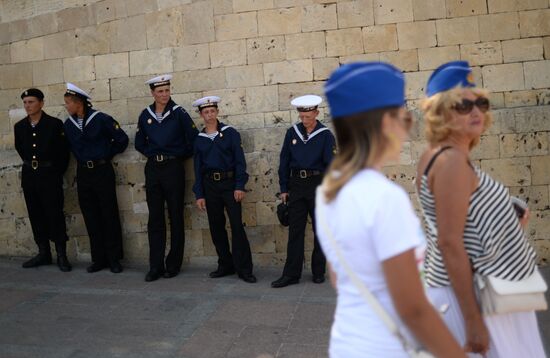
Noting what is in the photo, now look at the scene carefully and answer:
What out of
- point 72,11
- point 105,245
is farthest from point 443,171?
point 72,11

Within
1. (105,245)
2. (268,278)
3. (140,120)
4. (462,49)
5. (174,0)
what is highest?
(174,0)

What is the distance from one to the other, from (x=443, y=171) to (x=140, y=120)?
18.0 feet

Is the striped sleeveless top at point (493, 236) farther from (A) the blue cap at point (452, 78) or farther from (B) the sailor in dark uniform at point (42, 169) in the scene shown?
(B) the sailor in dark uniform at point (42, 169)

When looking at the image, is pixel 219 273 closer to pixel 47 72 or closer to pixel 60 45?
pixel 47 72

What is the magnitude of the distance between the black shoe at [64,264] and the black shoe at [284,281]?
271 centimetres

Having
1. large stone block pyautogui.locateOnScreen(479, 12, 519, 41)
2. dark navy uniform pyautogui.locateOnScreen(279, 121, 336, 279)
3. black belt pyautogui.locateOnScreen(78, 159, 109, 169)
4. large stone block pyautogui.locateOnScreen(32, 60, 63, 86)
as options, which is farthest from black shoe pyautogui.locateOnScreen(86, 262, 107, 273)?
large stone block pyautogui.locateOnScreen(479, 12, 519, 41)

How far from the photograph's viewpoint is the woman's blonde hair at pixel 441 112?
2611 millimetres

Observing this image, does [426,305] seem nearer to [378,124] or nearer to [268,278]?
[378,124]

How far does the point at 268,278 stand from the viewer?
23.2 feet

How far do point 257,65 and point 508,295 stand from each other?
5713 mm

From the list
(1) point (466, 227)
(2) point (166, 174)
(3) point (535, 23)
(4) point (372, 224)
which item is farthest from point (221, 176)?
(4) point (372, 224)

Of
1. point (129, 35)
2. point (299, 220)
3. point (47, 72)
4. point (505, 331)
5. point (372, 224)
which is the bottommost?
point (505, 331)

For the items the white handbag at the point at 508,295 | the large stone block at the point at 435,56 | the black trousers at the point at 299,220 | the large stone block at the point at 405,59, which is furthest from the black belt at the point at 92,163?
the white handbag at the point at 508,295

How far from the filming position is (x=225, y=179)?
7.00m
